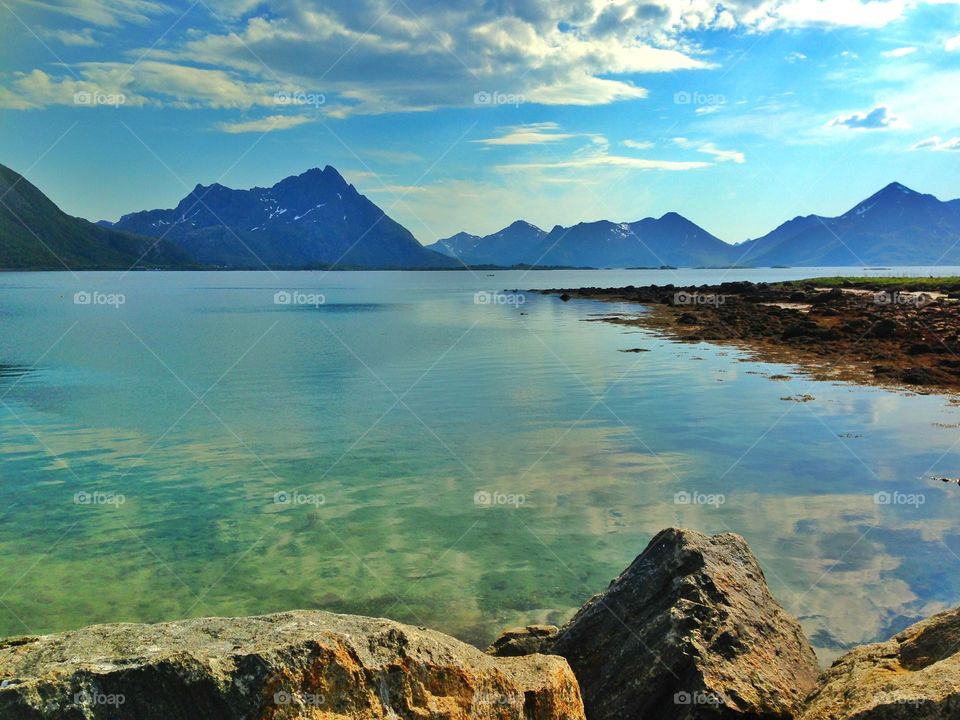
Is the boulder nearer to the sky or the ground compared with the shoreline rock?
nearer to the ground

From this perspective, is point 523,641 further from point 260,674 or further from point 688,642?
point 260,674

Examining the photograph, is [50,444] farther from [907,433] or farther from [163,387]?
[907,433]

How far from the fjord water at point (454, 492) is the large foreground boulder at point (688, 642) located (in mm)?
2933

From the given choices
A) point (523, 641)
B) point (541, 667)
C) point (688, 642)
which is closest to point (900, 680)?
point (688, 642)

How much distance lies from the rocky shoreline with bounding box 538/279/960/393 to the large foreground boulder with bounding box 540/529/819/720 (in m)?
29.3

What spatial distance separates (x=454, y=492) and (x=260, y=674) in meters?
13.6

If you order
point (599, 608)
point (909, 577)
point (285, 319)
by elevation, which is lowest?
point (909, 577)

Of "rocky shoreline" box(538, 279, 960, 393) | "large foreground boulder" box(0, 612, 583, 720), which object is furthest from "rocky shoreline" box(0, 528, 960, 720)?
"rocky shoreline" box(538, 279, 960, 393)

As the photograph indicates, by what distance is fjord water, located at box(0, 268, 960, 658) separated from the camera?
13.0 metres

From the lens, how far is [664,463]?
21234 mm

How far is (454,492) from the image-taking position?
18859 millimetres

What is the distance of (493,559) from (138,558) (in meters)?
7.75

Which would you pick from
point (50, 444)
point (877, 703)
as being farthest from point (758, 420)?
point (50, 444)

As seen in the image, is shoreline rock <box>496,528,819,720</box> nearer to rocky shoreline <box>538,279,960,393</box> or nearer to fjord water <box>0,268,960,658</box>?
fjord water <box>0,268,960,658</box>
